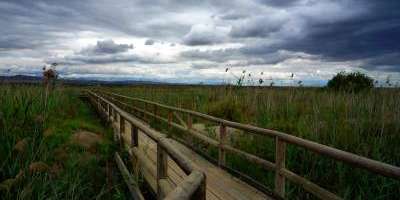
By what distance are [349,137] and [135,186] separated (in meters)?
4.00

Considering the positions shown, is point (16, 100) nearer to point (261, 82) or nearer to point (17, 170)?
point (17, 170)

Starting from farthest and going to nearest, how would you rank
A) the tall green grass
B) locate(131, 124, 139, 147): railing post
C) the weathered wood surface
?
locate(131, 124, 139, 147): railing post, the weathered wood surface, the tall green grass

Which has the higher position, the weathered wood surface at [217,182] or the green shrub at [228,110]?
the green shrub at [228,110]

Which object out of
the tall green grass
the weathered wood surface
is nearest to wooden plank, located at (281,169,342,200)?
the weathered wood surface

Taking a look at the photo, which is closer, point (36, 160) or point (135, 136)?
point (36, 160)

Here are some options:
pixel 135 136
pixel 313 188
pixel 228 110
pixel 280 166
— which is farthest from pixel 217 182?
pixel 228 110

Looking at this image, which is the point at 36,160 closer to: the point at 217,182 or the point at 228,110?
the point at 217,182

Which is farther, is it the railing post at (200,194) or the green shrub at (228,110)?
the green shrub at (228,110)

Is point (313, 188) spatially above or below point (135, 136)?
below

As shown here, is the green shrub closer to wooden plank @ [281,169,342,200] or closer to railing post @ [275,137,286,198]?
railing post @ [275,137,286,198]

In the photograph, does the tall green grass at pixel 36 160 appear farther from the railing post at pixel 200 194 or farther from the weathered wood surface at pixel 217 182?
the railing post at pixel 200 194

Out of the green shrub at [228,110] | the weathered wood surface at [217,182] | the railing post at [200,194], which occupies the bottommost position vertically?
the weathered wood surface at [217,182]

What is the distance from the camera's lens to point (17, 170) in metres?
4.38

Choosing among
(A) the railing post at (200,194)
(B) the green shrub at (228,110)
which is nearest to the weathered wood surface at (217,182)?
(A) the railing post at (200,194)
